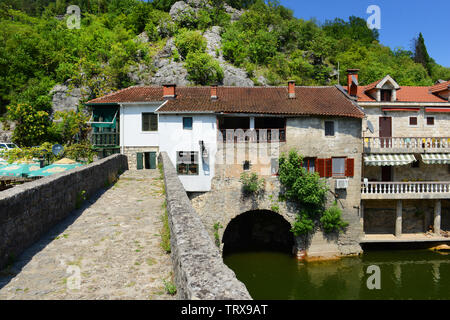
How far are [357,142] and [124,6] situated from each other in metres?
62.2

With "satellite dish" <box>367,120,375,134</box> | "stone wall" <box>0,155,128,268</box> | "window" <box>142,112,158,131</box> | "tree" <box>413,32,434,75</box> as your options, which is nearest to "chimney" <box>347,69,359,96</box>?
"satellite dish" <box>367,120,375,134</box>

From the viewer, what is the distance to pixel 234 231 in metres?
26.9

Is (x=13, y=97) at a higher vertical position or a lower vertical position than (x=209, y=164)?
higher

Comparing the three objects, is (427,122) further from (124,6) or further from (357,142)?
(124,6)

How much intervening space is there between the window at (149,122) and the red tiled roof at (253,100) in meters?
1.40

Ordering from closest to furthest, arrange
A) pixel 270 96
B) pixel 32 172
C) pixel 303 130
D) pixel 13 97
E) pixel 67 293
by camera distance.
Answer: pixel 67 293 → pixel 32 172 → pixel 303 130 → pixel 270 96 → pixel 13 97

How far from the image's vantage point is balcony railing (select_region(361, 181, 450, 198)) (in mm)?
22906

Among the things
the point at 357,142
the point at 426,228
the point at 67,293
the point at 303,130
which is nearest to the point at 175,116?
the point at 303,130

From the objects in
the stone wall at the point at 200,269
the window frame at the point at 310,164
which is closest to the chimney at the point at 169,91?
the window frame at the point at 310,164

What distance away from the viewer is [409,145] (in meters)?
23.1

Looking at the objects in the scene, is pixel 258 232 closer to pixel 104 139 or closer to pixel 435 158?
pixel 435 158

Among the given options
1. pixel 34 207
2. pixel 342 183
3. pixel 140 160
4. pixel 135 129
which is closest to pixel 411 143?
pixel 342 183

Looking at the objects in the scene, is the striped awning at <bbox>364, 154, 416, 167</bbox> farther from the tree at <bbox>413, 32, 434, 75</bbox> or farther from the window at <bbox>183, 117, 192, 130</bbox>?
the tree at <bbox>413, 32, 434, 75</bbox>

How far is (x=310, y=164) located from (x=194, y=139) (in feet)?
31.4
